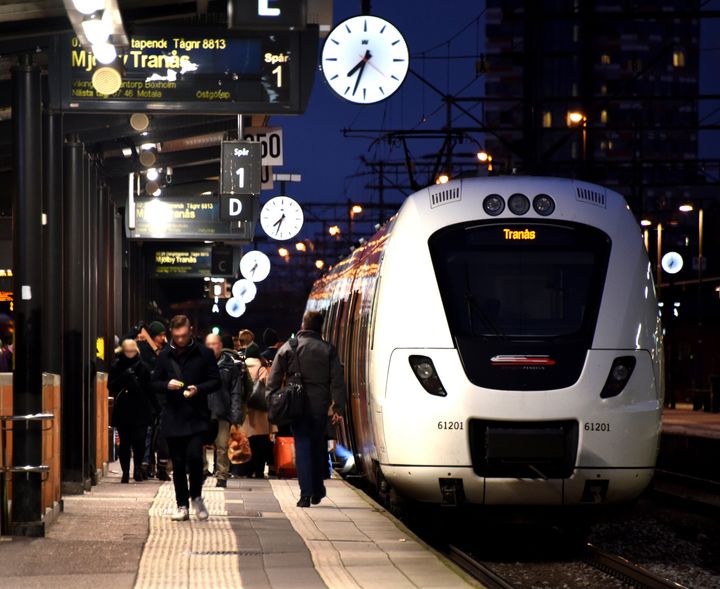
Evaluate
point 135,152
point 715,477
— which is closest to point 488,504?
point 135,152

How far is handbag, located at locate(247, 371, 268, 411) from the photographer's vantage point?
1911 cm

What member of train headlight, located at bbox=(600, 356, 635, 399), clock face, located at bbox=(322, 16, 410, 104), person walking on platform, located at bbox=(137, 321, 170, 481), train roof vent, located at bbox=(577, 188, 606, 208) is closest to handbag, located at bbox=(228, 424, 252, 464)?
person walking on platform, located at bbox=(137, 321, 170, 481)

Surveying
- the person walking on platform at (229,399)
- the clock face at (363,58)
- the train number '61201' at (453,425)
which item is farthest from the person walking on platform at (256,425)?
the train number '61201' at (453,425)

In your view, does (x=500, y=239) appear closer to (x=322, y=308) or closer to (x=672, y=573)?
(x=672, y=573)

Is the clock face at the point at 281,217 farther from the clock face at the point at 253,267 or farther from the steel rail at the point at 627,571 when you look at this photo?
the steel rail at the point at 627,571

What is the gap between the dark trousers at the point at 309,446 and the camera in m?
14.9

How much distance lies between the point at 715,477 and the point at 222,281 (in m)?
20.5

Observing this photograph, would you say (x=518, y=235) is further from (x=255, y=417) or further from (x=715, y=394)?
(x=715, y=394)

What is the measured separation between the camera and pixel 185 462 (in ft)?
44.5

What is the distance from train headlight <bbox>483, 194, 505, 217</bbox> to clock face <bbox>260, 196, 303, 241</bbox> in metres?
23.5

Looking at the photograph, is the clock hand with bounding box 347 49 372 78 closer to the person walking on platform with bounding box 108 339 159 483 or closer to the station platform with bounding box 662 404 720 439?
the person walking on platform with bounding box 108 339 159 483

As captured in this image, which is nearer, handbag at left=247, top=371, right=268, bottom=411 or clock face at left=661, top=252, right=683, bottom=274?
handbag at left=247, top=371, right=268, bottom=411

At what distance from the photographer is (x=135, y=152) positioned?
21281mm

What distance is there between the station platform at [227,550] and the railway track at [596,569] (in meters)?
0.38
